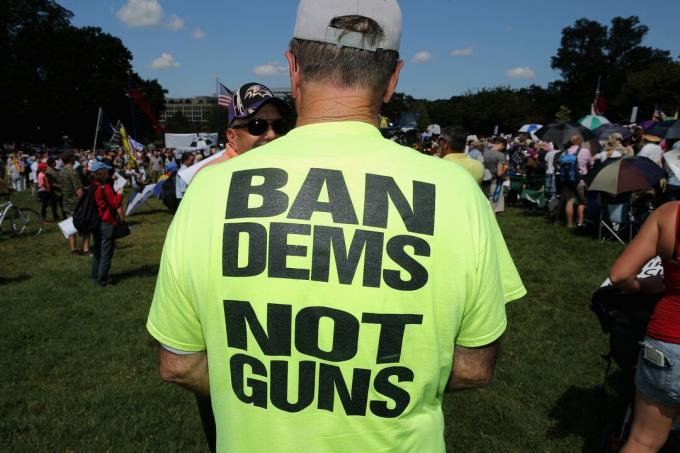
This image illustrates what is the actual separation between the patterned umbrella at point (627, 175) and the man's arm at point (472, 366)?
835cm

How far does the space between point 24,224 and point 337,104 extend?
557 inches

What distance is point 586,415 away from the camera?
13.0ft

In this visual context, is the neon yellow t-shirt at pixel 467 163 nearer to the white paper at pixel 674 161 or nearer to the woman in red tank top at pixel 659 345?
the white paper at pixel 674 161

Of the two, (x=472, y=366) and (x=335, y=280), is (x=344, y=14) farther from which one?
(x=472, y=366)

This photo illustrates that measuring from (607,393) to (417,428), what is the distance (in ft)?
12.4

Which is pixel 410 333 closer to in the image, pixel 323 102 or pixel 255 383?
pixel 255 383

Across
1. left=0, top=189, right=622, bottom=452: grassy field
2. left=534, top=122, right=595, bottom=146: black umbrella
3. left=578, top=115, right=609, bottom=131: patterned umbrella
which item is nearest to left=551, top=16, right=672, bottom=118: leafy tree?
left=578, top=115, right=609, bottom=131: patterned umbrella

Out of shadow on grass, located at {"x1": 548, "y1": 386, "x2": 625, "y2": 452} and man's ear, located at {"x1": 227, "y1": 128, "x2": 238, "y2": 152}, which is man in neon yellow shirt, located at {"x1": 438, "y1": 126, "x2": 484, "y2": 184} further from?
man's ear, located at {"x1": 227, "y1": 128, "x2": 238, "y2": 152}

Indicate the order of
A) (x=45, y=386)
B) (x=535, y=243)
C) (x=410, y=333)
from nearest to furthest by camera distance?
1. (x=410, y=333)
2. (x=45, y=386)
3. (x=535, y=243)

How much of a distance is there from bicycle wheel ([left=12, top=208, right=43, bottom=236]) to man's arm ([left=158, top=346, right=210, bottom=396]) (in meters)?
13.5

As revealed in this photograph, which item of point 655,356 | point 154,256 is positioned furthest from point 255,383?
point 154,256

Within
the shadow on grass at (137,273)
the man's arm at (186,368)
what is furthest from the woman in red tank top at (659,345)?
the shadow on grass at (137,273)

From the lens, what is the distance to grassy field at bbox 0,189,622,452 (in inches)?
146

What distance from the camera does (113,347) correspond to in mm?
5480
